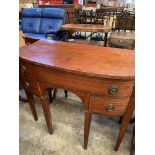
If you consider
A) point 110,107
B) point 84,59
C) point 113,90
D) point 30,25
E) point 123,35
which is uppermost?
point 30,25

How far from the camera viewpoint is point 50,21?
389cm

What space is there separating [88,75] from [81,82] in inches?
3.7

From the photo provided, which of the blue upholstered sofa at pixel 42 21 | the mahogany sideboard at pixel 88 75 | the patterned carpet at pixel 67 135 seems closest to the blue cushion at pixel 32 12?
the blue upholstered sofa at pixel 42 21

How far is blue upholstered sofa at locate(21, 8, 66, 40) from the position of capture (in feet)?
12.4

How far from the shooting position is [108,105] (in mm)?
1182

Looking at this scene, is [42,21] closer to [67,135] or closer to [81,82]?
[67,135]

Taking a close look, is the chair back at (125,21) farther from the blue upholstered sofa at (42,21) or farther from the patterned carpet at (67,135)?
the patterned carpet at (67,135)

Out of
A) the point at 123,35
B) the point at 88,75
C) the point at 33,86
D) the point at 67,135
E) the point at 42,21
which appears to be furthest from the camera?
the point at 42,21

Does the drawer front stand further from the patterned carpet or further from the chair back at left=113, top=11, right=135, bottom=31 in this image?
the chair back at left=113, top=11, right=135, bottom=31

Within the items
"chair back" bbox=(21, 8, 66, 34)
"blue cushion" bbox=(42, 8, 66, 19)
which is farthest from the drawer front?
"blue cushion" bbox=(42, 8, 66, 19)

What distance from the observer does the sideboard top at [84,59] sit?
1065mm

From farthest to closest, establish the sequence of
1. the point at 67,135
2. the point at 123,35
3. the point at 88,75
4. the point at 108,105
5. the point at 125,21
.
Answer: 1. the point at 125,21
2. the point at 123,35
3. the point at 67,135
4. the point at 108,105
5. the point at 88,75

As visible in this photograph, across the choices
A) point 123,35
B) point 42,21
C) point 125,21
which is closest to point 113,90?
point 123,35
